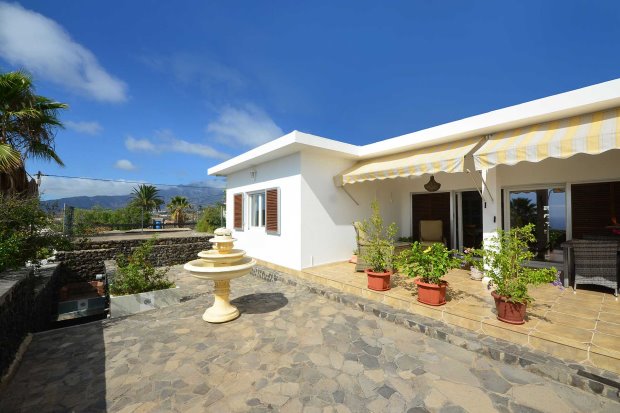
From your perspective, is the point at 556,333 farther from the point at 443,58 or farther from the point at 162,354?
the point at 443,58

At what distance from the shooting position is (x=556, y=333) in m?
3.75

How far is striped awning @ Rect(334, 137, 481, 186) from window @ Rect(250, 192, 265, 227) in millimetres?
3416

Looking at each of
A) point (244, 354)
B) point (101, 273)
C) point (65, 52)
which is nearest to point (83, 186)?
point (65, 52)

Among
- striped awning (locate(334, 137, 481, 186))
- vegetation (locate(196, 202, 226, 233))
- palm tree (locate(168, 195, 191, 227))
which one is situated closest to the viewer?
striped awning (locate(334, 137, 481, 186))

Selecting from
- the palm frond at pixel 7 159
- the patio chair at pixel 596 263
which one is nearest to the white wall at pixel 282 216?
the patio chair at pixel 596 263

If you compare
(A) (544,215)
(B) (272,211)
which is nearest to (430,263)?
(A) (544,215)

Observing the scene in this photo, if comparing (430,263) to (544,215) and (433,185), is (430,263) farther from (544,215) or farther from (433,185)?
(544,215)

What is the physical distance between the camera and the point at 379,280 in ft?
19.7

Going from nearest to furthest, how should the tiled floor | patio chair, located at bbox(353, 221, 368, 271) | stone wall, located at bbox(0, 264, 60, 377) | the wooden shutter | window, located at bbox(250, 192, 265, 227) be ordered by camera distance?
the tiled floor < stone wall, located at bbox(0, 264, 60, 377) < patio chair, located at bbox(353, 221, 368, 271) < the wooden shutter < window, located at bbox(250, 192, 265, 227)

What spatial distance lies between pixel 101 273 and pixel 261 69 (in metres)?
14.5

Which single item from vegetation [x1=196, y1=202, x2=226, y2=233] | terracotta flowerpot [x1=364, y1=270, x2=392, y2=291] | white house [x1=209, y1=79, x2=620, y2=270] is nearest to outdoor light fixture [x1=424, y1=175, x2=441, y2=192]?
white house [x1=209, y1=79, x2=620, y2=270]

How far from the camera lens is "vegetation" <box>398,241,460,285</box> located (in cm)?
506

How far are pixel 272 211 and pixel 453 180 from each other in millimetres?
7101

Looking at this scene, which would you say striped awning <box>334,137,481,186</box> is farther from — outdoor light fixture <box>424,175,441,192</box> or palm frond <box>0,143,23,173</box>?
palm frond <box>0,143,23,173</box>
